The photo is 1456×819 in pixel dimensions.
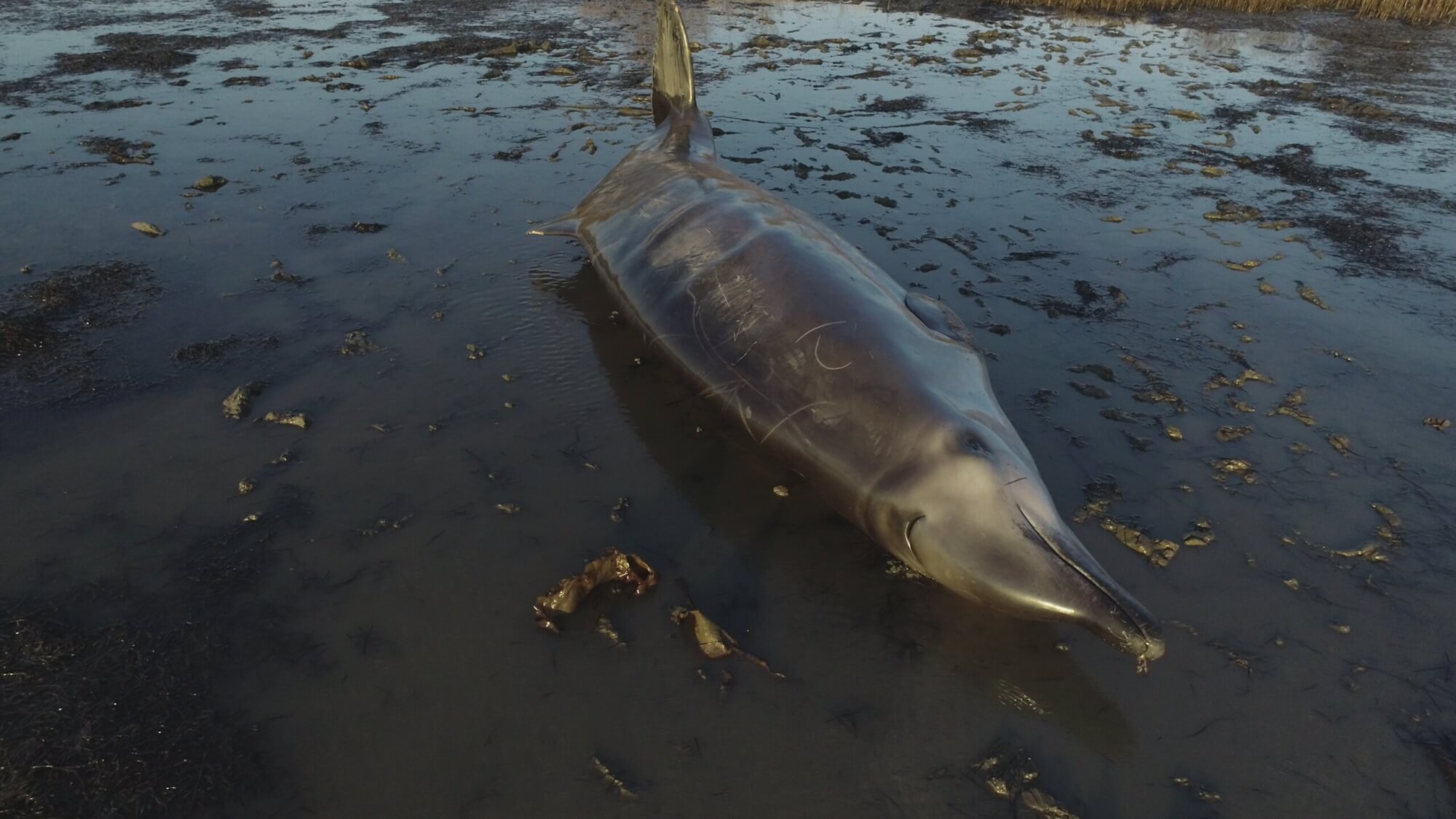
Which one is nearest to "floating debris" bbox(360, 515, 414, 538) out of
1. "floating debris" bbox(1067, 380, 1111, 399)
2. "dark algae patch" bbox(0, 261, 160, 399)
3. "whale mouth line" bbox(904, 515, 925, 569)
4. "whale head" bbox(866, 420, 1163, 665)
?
"whale head" bbox(866, 420, 1163, 665)

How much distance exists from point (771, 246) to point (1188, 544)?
314 centimetres

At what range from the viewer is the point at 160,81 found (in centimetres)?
1350

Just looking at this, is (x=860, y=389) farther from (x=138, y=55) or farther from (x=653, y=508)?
(x=138, y=55)

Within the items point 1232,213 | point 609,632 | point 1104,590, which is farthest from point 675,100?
point 1104,590

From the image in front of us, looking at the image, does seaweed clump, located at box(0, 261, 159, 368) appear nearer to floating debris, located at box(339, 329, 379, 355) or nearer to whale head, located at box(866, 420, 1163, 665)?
floating debris, located at box(339, 329, 379, 355)

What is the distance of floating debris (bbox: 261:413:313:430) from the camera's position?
4816 mm

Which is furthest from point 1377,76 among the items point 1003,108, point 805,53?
point 805,53

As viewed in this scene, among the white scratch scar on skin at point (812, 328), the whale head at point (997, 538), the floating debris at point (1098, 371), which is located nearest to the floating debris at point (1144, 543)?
the whale head at point (997, 538)

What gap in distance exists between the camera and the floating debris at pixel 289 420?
4.82m

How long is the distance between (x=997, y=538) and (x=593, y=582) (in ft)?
6.54

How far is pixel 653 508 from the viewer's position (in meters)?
4.26

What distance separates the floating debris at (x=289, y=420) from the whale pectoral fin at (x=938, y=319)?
163 inches

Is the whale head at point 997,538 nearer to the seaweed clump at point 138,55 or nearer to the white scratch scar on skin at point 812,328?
the white scratch scar on skin at point 812,328

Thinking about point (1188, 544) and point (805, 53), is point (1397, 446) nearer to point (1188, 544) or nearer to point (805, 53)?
point (1188, 544)
